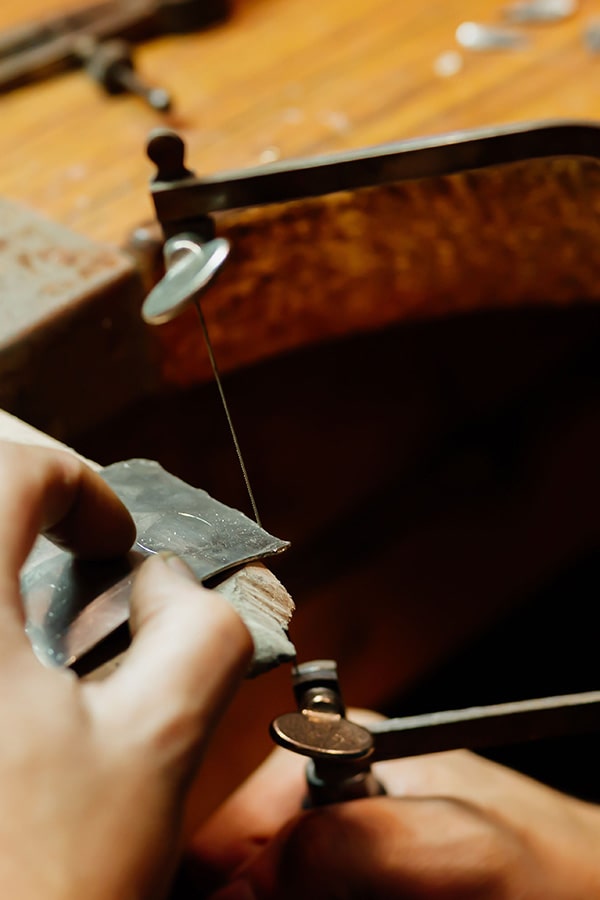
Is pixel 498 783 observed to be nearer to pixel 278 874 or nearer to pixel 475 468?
pixel 278 874

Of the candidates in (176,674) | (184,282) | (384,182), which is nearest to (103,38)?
(384,182)

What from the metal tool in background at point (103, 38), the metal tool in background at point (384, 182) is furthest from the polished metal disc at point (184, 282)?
the metal tool in background at point (103, 38)

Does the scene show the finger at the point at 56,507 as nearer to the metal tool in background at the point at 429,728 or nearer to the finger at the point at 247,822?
the metal tool in background at the point at 429,728

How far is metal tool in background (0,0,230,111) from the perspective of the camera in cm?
137

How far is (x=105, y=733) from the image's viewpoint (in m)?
0.37

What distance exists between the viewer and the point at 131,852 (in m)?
0.35

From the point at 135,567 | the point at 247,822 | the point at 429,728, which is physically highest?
the point at 135,567

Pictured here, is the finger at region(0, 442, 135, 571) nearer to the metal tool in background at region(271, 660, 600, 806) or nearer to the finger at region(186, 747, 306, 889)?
the metal tool in background at region(271, 660, 600, 806)

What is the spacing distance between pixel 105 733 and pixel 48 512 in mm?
136

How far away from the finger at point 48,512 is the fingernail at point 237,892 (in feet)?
1.31

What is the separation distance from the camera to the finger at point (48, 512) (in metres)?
0.42

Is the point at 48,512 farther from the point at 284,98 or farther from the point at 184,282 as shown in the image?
the point at 284,98

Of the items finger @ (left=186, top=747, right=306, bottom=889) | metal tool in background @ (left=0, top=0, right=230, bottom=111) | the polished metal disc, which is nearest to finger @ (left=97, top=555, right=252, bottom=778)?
the polished metal disc

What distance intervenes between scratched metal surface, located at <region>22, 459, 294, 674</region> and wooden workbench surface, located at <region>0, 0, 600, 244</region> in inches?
20.8
